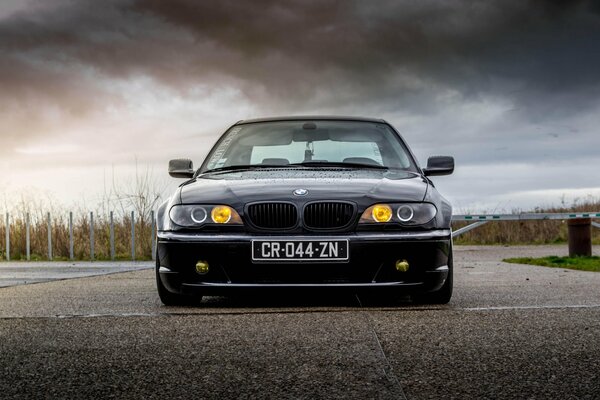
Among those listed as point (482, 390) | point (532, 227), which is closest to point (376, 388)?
point (482, 390)

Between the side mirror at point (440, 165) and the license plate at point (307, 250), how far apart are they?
1.69 meters

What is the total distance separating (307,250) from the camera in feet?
17.5

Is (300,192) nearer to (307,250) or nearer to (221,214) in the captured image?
(307,250)

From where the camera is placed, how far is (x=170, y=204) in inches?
227

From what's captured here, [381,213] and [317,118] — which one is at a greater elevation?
[317,118]

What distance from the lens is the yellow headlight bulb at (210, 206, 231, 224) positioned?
5.48 metres

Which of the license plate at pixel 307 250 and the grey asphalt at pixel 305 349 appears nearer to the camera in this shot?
the grey asphalt at pixel 305 349

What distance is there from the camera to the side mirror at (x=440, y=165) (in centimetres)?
673

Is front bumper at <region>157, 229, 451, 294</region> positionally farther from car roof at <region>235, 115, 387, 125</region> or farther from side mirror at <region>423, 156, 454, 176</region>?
car roof at <region>235, 115, 387, 125</region>

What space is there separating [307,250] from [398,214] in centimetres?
67

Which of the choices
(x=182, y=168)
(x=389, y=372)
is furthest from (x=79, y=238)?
(x=389, y=372)

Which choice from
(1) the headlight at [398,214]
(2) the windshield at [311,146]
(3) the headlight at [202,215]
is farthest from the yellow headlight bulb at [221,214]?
(2) the windshield at [311,146]

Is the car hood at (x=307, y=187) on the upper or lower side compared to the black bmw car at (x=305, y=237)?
upper

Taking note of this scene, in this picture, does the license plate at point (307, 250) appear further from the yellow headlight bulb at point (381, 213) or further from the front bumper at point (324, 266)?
the yellow headlight bulb at point (381, 213)
